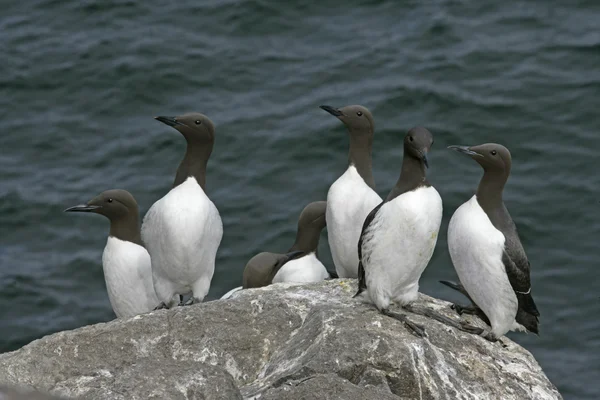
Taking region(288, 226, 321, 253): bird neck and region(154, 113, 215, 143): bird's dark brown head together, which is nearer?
region(154, 113, 215, 143): bird's dark brown head

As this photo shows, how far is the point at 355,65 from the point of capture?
13.4 m

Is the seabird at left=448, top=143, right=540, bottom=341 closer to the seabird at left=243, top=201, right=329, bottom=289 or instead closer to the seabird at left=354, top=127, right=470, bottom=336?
the seabird at left=354, top=127, right=470, bottom=336

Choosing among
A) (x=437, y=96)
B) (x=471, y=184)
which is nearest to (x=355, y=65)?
(x=437, y=96)

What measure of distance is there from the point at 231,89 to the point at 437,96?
2.43 meters

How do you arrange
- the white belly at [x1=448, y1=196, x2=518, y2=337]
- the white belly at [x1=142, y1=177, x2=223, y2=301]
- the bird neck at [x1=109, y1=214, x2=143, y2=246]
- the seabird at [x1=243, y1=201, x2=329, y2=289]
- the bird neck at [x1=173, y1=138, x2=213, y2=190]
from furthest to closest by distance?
the seabird at [x1=243, y1=201, x2=329, y2=289], the bird neck at [x1=109, y1=214, x2=143, y2=246], the bird neck at [x1=173, y1=138, x2=213, y2=190], the white belly at [x1=142, y1=177, x2=223, y2=301], the white belly at [x1=448, y1=196, x2=518, y2=337]

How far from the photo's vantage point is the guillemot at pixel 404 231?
6.25 meters

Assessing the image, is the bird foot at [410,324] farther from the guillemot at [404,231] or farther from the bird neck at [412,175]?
the bird neck at [412,175]

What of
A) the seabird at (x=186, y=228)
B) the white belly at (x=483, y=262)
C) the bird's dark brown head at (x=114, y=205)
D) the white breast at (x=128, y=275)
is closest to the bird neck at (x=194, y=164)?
the seabird at (x=186, y=228)

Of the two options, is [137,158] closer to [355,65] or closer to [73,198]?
[73,198]

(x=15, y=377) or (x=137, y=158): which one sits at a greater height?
(x=15, y=377)

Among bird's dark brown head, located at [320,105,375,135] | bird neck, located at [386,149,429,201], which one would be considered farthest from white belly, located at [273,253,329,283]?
bird neck, located at [386,149,429,201]

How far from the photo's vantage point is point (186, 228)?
7.68m

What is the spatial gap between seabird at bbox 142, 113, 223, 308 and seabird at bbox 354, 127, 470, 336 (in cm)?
159

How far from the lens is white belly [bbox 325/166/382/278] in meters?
7.89
